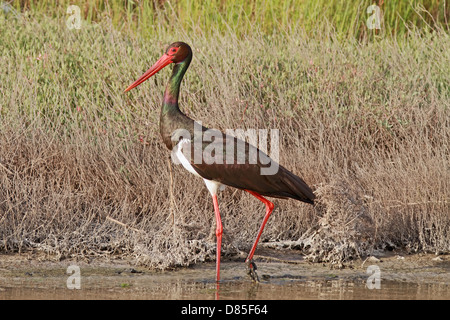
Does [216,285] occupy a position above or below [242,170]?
below

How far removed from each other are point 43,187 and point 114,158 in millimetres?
610

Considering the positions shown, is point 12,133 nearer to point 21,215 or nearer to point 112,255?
point 21,215

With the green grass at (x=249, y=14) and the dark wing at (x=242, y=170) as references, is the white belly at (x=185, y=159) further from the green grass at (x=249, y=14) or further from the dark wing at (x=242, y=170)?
the green grass at (x=249, y=14)

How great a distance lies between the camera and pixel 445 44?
24.6 feet

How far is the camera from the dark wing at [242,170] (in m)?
4.98

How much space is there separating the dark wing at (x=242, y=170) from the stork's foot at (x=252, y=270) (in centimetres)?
45

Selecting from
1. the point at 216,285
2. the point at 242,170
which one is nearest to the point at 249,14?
the point at 242,170

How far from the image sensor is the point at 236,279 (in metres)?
5.04

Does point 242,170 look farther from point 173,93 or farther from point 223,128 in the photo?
point 223,128

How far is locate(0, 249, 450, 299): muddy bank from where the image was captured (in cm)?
461

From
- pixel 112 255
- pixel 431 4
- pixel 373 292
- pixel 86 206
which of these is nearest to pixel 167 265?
pixel 112 255

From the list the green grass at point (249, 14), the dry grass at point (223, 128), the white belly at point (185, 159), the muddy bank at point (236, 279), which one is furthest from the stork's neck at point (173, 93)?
the green grass at point (249, 14)

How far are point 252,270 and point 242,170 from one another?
630 millimetres

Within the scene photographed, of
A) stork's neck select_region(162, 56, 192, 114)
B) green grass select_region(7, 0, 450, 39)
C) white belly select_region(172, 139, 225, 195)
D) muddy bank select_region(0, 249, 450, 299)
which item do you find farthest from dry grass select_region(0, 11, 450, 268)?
green grass select_region(7, 0, 450, 39)
